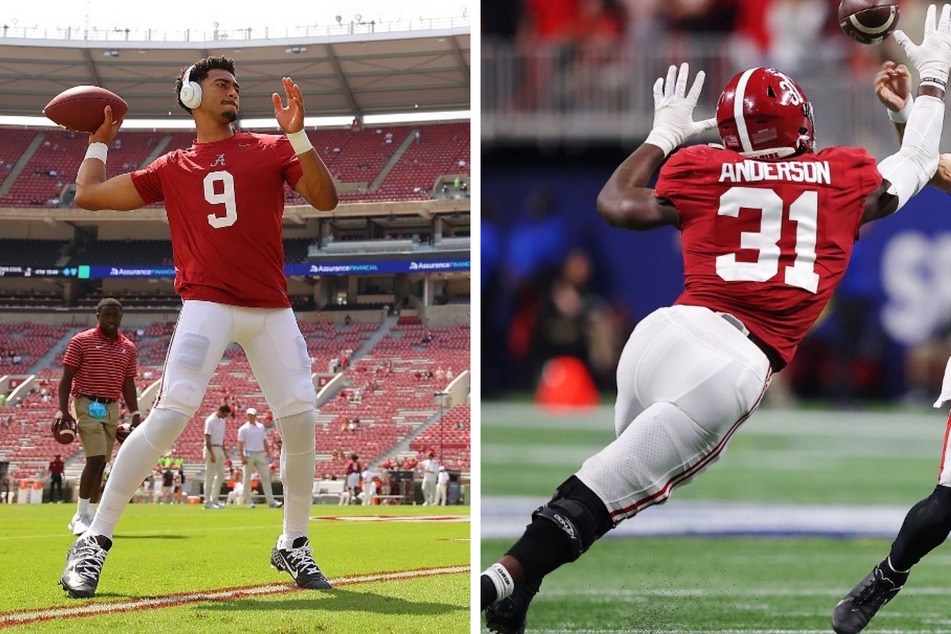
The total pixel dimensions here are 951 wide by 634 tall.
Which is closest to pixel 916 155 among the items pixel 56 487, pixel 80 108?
pixel 80 108

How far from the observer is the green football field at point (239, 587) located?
7.57ft

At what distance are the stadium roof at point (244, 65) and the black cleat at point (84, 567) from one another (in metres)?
A: 15.7

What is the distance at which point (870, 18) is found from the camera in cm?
244

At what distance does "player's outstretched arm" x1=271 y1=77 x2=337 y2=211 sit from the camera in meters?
2.70

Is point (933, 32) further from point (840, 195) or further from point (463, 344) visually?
point (463, 344)

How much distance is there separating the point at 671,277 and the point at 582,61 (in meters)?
3.35

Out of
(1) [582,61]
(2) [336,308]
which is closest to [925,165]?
(1) [582,61]

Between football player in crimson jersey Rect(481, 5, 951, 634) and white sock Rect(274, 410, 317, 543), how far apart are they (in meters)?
1.01

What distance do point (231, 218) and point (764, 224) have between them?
1.40 metres

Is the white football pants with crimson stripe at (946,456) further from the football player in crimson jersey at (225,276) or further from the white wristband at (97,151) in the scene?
the white wristband at (97,151)

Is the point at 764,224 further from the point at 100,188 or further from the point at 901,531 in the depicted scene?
the point at 100,188

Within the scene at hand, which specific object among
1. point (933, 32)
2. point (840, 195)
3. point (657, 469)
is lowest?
point (657, 469)

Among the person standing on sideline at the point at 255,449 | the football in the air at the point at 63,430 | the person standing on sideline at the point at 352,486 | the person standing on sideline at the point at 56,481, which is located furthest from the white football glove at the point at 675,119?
the person standing on sideline at the point at 56,481

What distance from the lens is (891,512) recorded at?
6.76m
